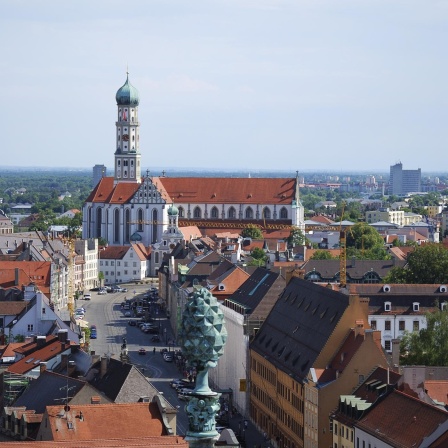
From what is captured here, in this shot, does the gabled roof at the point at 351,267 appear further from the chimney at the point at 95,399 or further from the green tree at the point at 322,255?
the chimney at the point at 95,399

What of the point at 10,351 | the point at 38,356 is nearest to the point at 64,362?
the point at 38,356

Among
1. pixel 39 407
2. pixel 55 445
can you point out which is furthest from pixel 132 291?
pixel 55 445

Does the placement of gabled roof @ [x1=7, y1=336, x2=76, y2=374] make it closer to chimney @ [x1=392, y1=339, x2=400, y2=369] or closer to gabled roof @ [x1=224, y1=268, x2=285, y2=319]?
chimney @ [x1=392, y1=339, x2=400, y2=369]

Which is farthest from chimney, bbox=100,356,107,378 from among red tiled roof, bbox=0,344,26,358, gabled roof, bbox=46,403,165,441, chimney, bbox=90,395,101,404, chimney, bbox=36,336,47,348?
red tiled roof, bbox=0,344,26,358

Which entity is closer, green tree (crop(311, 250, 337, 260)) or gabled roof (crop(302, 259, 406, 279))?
gabled roof (crop(302, 259, 406, 279))

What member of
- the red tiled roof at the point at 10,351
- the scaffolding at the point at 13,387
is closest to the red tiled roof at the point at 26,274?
the red tiled roof at the point at 10,351
